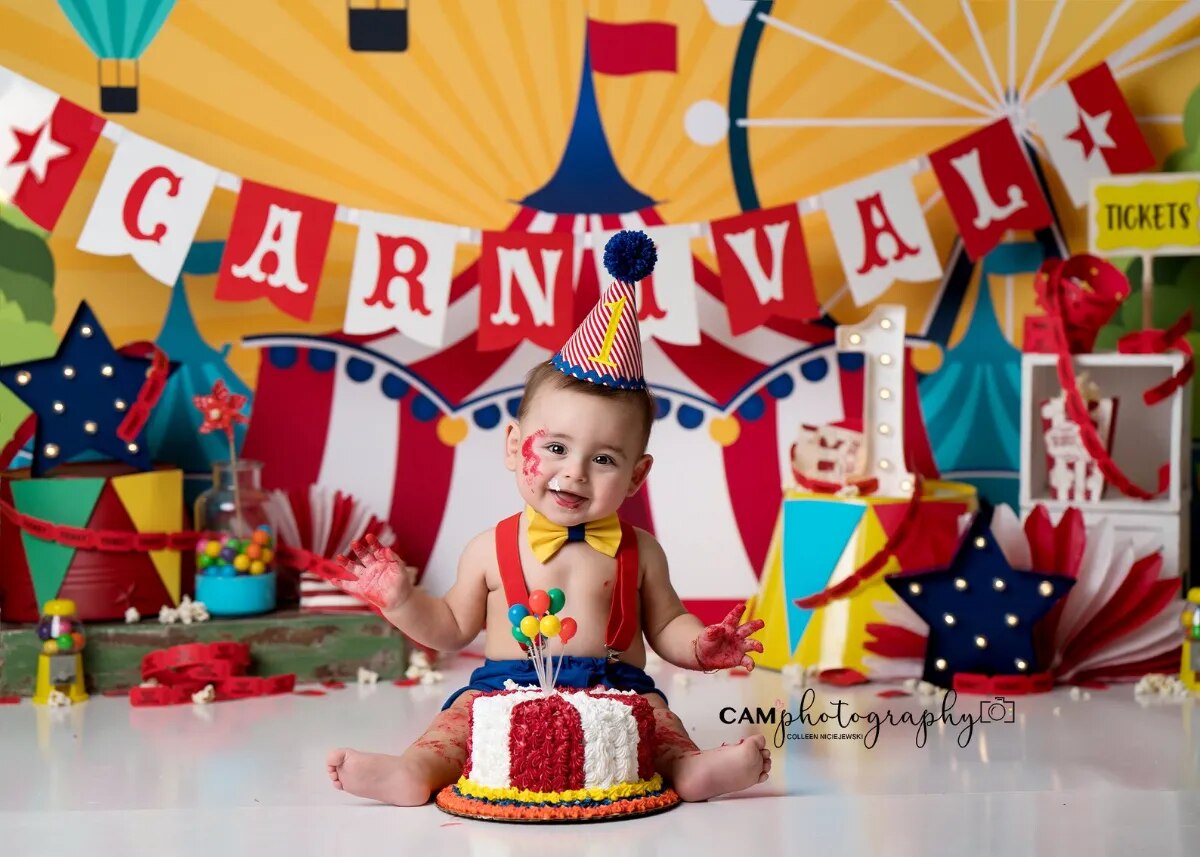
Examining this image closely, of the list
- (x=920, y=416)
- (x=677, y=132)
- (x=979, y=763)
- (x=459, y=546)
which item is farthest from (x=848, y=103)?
(x=979, y=763)

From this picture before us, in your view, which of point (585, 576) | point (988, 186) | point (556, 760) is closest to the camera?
point (556, 760)

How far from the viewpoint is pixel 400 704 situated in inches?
96.4

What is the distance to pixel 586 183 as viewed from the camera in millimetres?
A: 2887

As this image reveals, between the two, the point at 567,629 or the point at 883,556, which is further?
the point at 883,556

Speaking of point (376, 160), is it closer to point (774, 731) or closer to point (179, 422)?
point (179, 422)

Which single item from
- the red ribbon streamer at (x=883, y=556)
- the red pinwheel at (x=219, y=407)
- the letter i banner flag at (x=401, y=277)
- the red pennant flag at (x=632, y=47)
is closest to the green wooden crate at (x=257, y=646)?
the red pinwheel at (x=219, y=407)

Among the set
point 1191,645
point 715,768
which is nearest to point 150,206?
point 715,768

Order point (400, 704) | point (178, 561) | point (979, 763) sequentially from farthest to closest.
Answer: point (178, 561) → point (400, 704) → point (979, 763)

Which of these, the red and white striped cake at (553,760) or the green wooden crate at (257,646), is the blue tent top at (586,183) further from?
the red and white striped cake at (553,760)

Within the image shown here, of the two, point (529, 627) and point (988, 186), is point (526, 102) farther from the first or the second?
point (529, 627)

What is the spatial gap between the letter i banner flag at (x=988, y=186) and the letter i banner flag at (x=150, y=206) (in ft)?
4.27

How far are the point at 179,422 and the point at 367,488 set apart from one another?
369 millimetres

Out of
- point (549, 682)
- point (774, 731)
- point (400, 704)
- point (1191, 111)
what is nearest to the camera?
point (549, 682)

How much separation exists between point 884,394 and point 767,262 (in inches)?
12.4
